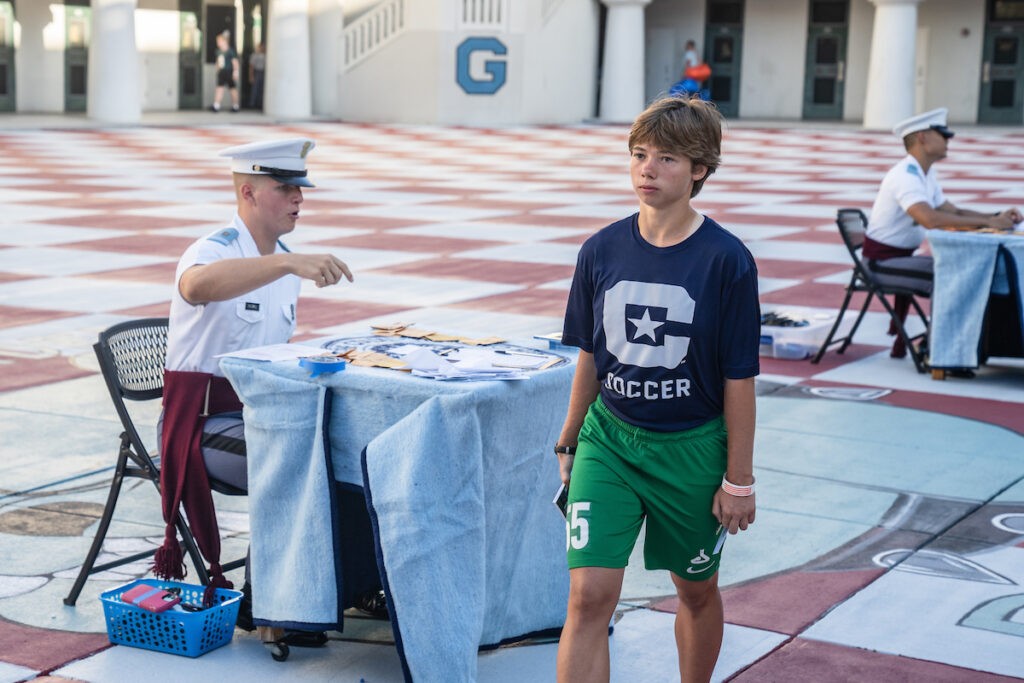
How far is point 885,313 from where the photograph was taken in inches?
439

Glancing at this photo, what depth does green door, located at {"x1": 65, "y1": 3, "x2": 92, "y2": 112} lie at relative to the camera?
3528cm

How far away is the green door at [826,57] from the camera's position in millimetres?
42500

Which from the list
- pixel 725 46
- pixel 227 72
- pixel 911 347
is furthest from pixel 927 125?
pixel 725 46

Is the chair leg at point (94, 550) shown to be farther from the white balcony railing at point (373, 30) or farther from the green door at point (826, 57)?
the green door at point (826, 57)

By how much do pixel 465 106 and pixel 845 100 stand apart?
12.0 metres

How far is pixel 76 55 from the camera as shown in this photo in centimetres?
3569

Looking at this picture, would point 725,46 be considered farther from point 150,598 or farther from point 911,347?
point 150,598

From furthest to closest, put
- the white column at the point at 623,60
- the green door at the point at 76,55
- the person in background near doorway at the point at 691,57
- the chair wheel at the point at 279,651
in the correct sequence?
the person in background near doorway at the point at 691,57 → the white column at the point at 623,60 → the green door at the point at 76,55 → the chair wheel at the point at 279,651

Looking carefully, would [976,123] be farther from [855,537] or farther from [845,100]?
[855,537]

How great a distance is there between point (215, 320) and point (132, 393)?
1.55 feet

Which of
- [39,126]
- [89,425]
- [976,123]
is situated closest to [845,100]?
[976,123]

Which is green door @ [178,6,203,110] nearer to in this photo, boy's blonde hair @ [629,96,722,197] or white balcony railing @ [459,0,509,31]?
white balcony railing @ [459,0,509,31]

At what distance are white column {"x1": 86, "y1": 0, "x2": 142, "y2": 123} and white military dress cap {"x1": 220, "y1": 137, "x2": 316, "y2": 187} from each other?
94.6 ft

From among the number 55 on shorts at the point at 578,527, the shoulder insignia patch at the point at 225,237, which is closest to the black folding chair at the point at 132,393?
the shoulder insignia patch at the point at 225,237
